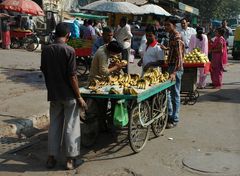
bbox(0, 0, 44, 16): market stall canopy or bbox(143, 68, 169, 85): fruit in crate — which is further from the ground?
bbox(0, 0, 44, 16): market stall canopy

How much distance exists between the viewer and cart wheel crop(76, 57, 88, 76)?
13.7m

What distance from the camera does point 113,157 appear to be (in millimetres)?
6195

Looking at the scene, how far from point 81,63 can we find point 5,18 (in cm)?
884

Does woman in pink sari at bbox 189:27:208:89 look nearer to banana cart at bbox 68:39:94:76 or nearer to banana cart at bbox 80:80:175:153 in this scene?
banana cart at bbox 68:39:94:76

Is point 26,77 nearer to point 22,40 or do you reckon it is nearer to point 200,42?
point 200,42

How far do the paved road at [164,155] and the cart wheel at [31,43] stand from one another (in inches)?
575

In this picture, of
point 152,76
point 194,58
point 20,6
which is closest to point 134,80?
point 152,76

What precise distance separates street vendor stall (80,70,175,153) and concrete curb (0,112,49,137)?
1742 millimetres

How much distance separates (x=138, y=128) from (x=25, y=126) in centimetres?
230

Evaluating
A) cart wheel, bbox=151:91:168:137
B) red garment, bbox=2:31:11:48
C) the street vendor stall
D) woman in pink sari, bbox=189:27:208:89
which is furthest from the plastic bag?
red garment, bbox=2:31:11:48

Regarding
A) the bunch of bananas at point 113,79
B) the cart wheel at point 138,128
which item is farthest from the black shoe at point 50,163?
the bunch of bananas at point 113,79

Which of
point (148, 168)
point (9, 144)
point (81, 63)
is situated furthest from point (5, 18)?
point (148, 168)

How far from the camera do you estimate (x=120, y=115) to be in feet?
18.9

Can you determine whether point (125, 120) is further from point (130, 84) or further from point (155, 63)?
point (155, 63)
